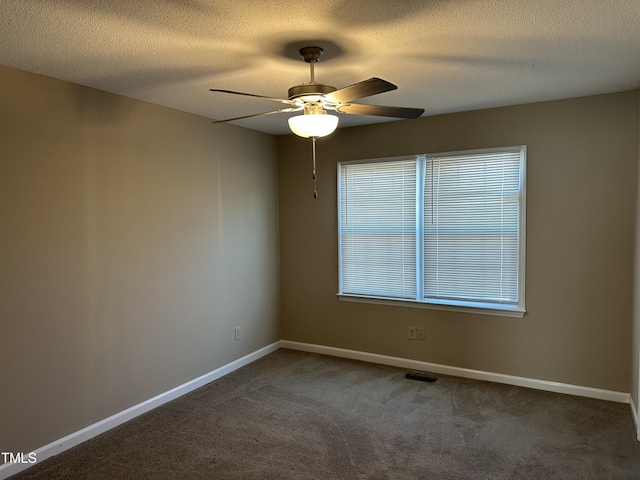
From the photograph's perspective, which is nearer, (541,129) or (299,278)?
(541,129)

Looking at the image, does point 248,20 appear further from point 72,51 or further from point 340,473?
point 340,473

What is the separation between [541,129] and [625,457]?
7.53 ft

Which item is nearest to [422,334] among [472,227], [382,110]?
[472,227]

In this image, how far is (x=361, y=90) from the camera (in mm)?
1985

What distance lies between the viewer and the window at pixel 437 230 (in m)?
3.62

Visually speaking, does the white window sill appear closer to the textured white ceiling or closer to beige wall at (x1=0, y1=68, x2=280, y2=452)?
beige wall at (x1=0, y1=68, x2=280, y2=452)

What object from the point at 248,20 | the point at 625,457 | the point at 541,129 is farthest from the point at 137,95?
the point at 625,457

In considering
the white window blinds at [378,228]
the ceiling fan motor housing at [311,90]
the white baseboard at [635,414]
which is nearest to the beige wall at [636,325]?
the white baseboard at [635,414]

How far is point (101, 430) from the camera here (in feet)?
9.72

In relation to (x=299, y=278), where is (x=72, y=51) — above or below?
above

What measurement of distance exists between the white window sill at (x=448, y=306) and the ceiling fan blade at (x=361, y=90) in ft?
7.77

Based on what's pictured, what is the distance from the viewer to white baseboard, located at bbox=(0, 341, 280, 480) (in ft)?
8.35

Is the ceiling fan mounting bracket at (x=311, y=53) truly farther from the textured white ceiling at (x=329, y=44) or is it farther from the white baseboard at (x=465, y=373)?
the white baseboard at (x=465, y=373)

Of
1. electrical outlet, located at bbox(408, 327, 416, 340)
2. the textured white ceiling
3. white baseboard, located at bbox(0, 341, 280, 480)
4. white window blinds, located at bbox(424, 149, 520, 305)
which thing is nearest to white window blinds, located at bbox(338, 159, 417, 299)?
white window blinds, located at bbox(424, 149, 520, 305)
